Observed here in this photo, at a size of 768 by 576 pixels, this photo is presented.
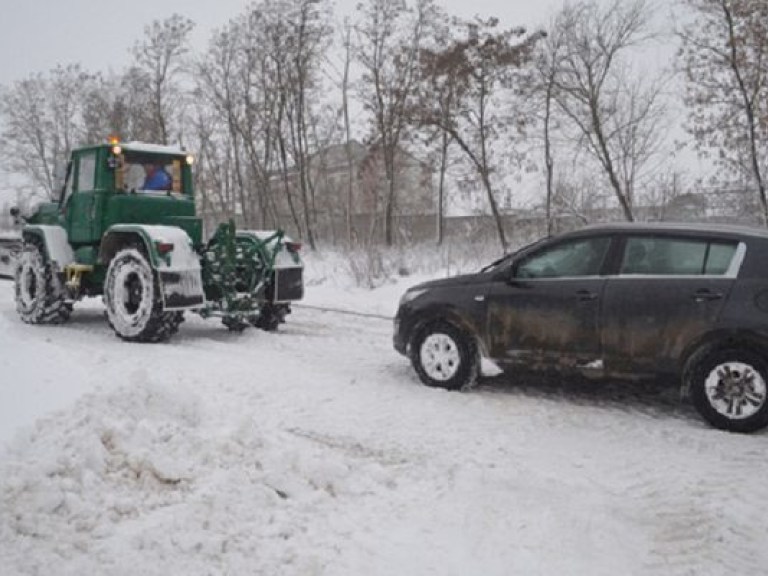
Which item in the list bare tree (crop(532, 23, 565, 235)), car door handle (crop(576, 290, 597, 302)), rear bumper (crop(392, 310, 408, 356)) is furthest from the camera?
bare tree (crop(532, 23, 565, 235))

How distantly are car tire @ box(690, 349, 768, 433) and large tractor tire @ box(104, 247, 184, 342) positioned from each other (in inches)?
258

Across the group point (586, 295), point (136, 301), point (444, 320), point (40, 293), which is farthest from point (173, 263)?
point (586, 295)

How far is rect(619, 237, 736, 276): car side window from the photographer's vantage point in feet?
19.4

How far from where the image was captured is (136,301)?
32.0ft

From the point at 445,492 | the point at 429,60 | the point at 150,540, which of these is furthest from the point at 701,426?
the point at 429,60

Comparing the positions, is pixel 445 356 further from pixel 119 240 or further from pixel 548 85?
pixel 548 85

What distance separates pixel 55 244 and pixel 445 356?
6.77 m

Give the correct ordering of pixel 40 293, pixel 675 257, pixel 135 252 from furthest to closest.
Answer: pixel 40 293, pixel 135 252, pixel 675 257

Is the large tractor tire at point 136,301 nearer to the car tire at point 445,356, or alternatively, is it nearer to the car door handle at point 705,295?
the car tire at point 445,356

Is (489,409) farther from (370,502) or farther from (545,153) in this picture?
(545,153)

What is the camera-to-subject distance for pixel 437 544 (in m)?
3.85

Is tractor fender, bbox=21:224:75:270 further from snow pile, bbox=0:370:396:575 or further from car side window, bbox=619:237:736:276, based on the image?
car side window, bbox=619:237:736:276

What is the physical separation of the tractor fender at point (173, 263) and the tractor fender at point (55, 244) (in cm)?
144

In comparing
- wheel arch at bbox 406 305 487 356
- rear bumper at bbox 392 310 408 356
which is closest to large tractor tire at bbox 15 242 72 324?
rear bumper at bbox 392 310 408 356
